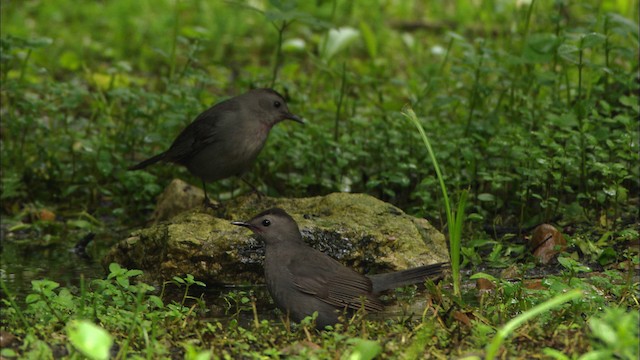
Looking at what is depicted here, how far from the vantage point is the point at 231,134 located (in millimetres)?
6672

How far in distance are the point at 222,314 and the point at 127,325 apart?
36.5 inches

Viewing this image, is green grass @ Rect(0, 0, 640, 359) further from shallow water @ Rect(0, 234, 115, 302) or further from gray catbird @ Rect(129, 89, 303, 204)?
gray catbird @ Rect(129, 89, 303, 204)

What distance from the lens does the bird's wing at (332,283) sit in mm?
4992

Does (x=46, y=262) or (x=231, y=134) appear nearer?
(x=231, y=134)

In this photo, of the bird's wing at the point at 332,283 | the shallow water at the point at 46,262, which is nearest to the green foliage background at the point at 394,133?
the shallow water at the point at 46,262

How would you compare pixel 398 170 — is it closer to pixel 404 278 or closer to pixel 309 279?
pixel 404 278

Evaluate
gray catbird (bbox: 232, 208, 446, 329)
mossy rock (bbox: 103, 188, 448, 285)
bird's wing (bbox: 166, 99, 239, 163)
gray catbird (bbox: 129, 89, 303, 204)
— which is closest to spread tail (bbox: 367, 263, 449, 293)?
gray catbird (bbox: 232, 208, 446, 329)

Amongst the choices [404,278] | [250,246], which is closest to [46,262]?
[250,246]

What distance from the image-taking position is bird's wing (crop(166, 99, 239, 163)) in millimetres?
6734

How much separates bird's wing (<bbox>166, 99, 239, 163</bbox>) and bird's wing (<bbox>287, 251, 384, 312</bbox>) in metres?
1.83

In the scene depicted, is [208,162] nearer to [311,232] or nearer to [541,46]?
[311,232]

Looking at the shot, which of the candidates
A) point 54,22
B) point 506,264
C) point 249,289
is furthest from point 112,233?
point 54,22

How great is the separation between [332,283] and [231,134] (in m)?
1.92

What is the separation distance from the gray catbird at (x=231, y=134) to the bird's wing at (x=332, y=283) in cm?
170
